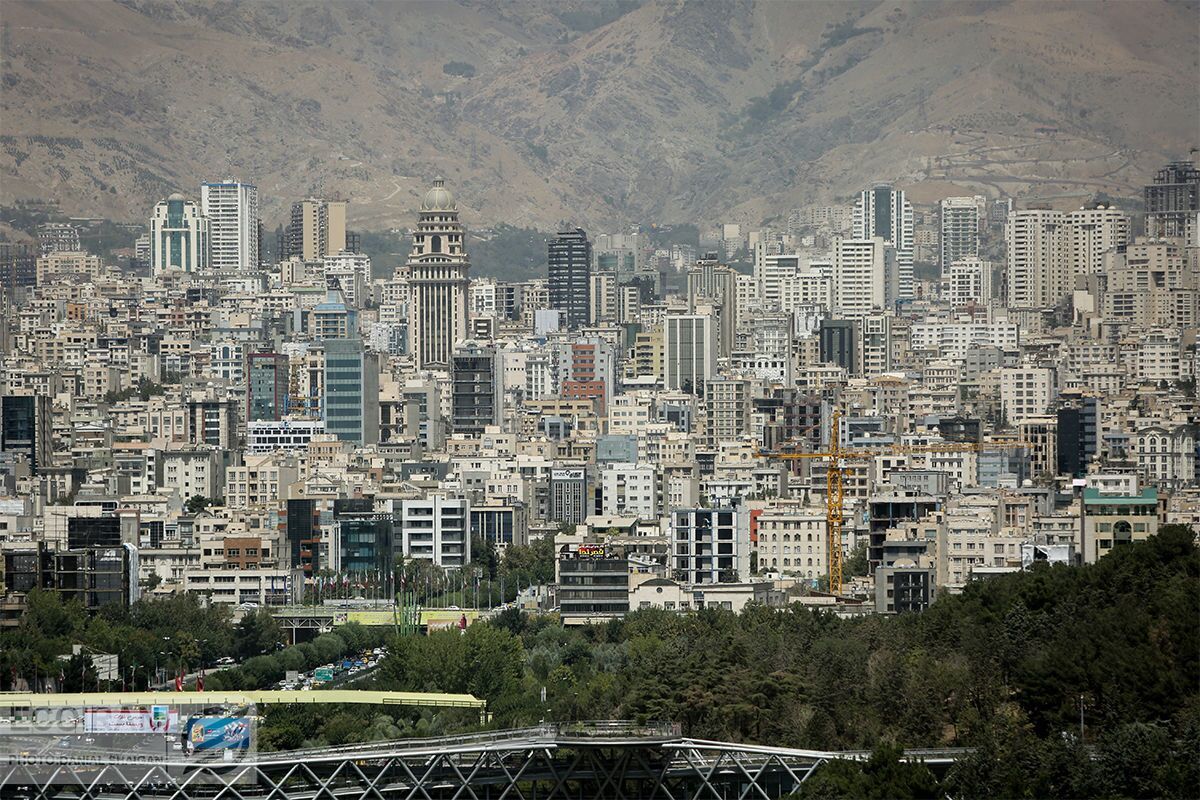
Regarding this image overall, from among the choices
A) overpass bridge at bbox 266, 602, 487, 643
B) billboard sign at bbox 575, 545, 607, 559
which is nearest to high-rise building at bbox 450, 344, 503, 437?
overpass bridge at bbox 266, 602, 487, 643

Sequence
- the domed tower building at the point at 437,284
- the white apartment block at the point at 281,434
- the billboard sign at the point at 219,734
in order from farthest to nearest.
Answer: the domed tower building at the point at 437,284
the white apartment block at the point at 281,434
the billboard sign at the point at 219,734

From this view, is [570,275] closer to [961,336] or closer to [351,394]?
[961,336]

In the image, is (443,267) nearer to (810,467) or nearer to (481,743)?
(810,467)

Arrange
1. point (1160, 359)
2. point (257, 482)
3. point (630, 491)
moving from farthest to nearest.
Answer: point (1160, 359), point (257, 482), point (630, 491)

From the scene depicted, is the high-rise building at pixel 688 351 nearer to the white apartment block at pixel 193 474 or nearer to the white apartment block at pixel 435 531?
the white apartment block at pixel 193 474

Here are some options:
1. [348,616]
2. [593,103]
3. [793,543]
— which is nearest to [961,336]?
[793,543]

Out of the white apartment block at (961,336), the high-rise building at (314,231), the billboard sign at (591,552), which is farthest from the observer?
the high-rise building at (314,231)

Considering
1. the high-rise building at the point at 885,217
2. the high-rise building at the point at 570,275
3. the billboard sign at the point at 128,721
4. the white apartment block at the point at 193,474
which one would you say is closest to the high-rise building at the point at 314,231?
the high-rise building at the point at 570,275

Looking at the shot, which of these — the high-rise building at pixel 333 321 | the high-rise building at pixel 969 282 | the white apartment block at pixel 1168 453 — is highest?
the high-rise building at pixel 969 282
